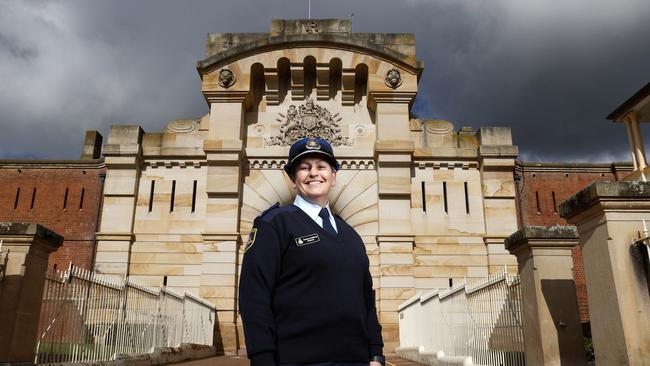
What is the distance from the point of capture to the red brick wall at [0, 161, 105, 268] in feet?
60.4

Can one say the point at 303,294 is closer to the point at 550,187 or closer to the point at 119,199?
the point at 119,199

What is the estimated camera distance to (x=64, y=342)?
7.98 meters

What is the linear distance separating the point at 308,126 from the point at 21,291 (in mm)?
11479

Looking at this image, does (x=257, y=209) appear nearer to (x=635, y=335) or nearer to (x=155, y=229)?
(x=155, y=229)

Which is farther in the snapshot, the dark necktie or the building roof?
the building roof

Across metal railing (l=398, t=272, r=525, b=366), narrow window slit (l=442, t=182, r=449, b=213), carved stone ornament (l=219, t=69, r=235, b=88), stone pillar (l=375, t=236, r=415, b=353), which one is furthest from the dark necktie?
carved stone ornament (l=219, t=69, r=235, b=88)

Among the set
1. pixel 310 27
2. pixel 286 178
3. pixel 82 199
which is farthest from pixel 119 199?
pixel 310 27

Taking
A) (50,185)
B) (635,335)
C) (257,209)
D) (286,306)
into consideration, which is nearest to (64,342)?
(286,306)

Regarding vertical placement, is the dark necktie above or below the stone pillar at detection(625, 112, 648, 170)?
below

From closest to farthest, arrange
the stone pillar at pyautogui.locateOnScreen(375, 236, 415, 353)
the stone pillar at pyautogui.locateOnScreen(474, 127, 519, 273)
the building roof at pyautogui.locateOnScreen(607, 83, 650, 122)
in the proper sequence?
the building roof at pyautogui.locateOnScreen(607, 83, 650, 122), the stone pillar at pyautogui.locateOnScreen(375, 236, 415, 353), the stone pillar at pyautogui.locateOnScreen(474, 127, 519, 273)

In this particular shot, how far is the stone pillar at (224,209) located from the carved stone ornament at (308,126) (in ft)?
4.63

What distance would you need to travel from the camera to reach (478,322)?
8898mm

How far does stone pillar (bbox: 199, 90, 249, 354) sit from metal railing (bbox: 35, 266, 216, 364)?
113 inches

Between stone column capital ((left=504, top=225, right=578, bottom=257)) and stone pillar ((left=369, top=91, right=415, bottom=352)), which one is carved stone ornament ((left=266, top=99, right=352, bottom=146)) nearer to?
stone pillar ((left=369, top=91, right=415, bottom=352))
